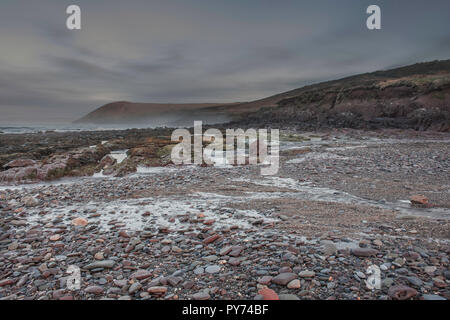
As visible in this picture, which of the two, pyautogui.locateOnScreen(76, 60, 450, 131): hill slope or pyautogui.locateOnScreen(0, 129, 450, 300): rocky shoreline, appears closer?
pyautogui.locateOnScreen(0, 129, 450, 300): rocky shoreline

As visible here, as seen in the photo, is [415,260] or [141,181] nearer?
[415,260]

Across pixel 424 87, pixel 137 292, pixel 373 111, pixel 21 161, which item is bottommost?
pixel 137 292

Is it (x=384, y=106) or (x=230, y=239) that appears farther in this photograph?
(x=384, y=106)

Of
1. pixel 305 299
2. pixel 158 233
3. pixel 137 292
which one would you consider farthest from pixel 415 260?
pixel 158 233

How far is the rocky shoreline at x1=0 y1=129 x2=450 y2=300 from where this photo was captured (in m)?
3.12

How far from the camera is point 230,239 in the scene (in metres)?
4.52

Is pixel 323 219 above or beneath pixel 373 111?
beneath

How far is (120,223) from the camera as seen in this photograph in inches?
221

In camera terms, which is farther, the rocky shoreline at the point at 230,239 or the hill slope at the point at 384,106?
the hill slope at the point at 384,106

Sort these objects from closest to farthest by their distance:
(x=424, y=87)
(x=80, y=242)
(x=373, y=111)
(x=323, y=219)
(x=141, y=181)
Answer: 1. (x=80, y=242)
2. (x=323, y=219)
3. (x=141, y=181)
4. (x=424, y=87)
5. (x=373, y=111)

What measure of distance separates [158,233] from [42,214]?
3669mm

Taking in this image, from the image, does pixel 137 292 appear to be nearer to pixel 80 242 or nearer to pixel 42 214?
pixel 80 242

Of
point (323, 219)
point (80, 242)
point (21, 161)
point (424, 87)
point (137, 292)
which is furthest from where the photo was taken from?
point (424, 87)

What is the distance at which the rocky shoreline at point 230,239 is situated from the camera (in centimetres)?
312
